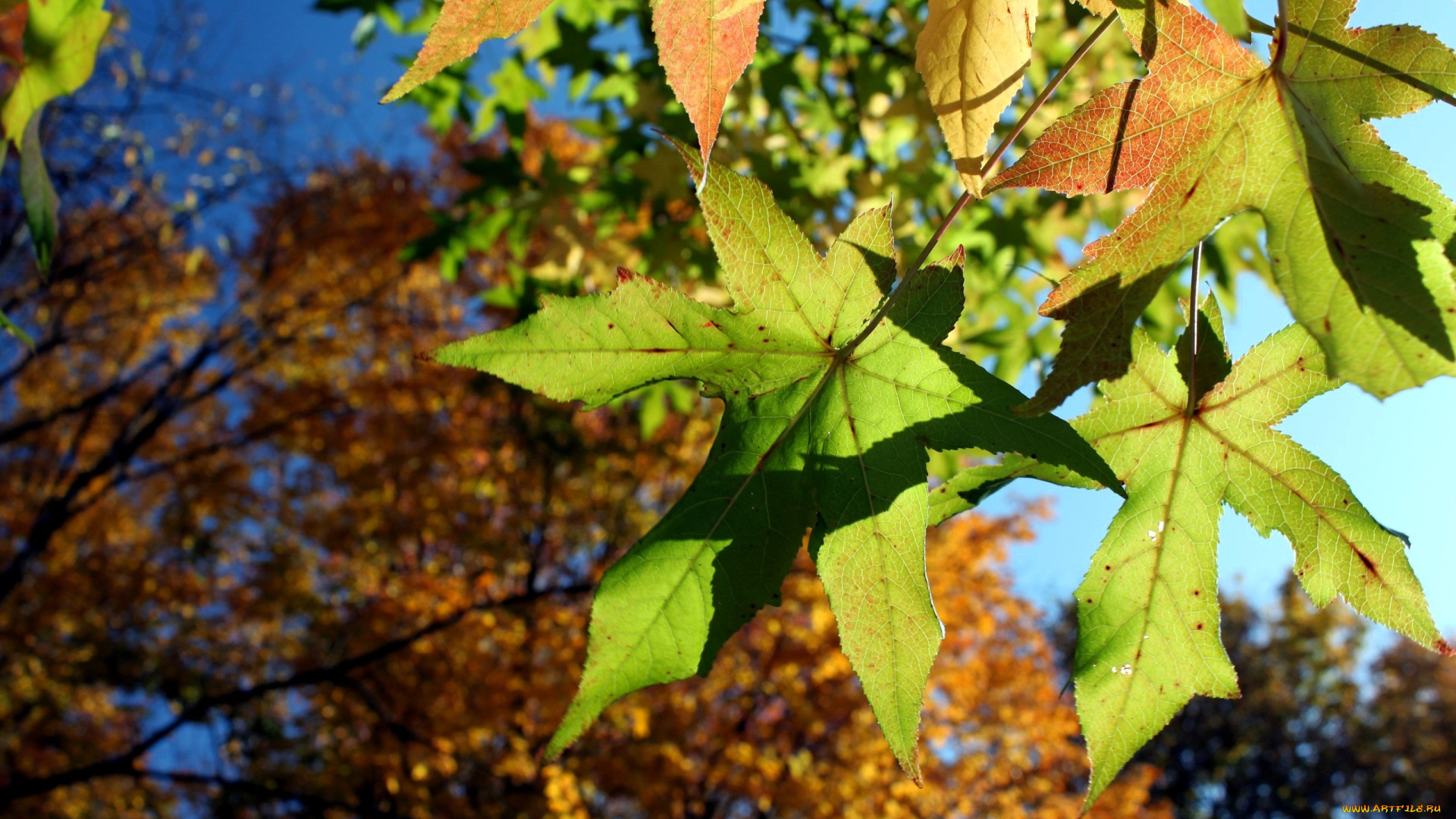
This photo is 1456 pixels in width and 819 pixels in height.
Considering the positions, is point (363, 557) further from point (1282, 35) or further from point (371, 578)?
point (1282, 35)

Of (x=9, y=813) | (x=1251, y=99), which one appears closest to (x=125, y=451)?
(x=9, y=813)

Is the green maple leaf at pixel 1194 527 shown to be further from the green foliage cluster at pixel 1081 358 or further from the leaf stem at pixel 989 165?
the leaf stem at pixel 989 165

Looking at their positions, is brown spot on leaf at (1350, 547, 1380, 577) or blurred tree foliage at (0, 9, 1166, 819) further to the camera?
blurred tree foliage at (0, 9, 1166, 819)

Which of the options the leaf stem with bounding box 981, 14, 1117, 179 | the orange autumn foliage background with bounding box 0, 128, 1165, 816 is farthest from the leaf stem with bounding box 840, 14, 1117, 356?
the orange autumn foliage background with bounding box 0, 128, 1165, 816

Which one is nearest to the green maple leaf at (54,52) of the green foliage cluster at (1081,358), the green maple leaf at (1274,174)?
the green foliage cluster at (1081,358)

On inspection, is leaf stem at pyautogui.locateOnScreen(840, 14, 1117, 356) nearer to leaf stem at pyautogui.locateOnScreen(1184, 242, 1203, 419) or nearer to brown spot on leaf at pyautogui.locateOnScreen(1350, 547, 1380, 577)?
leaf stem at pyautogui.locateOnScreen(1184, 242, 1203, 419)

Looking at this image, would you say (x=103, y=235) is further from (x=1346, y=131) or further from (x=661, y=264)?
(x=1346, y=131)
